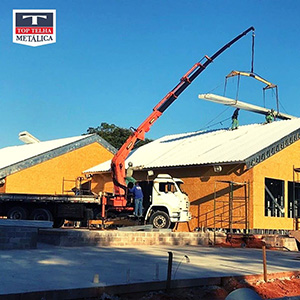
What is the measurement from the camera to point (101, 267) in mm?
11164

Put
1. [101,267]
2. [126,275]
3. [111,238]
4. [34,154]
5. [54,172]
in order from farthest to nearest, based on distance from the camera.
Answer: [34,154], [54,172], [111,238], [101,267], [126,275]

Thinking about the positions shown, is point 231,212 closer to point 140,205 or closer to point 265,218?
point 265,218

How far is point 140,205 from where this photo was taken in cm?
2244

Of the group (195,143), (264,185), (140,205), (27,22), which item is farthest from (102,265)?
(195,143)

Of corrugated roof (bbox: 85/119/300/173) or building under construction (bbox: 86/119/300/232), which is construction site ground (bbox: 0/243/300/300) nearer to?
building under construction (bbox: 86/119/300/232)

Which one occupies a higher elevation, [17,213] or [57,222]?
[17,213]

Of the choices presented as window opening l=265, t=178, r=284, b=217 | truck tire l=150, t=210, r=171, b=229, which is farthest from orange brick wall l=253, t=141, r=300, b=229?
truck tire l=150, t=210, r=171, b=229

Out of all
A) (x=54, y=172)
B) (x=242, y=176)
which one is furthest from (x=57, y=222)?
(x=54, y=172)

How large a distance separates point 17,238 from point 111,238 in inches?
169

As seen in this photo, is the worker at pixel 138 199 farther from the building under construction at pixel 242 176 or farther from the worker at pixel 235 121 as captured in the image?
the worker at pixel 235 121

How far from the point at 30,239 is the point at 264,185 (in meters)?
13.8

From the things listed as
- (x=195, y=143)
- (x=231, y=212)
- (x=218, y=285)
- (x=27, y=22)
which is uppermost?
(x=27, y=22)

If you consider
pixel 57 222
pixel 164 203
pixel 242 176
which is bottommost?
pixel 57 222

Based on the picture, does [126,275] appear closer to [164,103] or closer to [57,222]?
[57,222]
